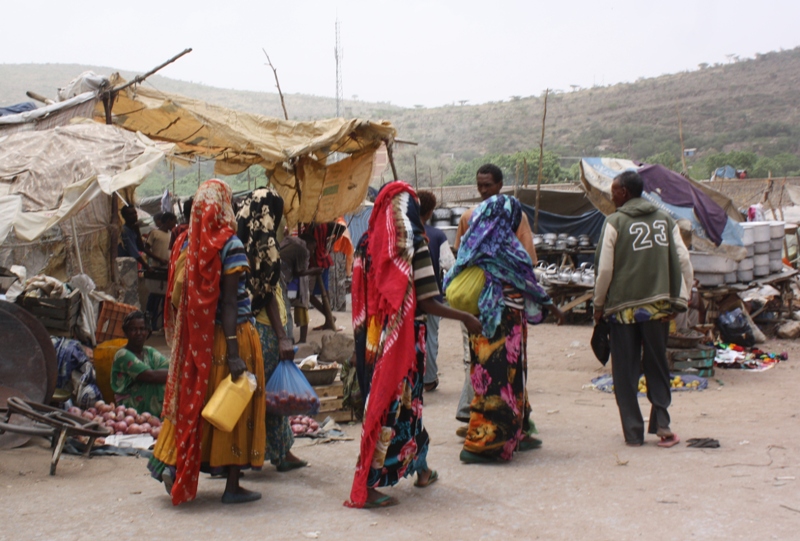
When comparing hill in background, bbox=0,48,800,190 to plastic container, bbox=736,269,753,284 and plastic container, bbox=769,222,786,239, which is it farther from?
plastic container, bbox=736,269,753,284

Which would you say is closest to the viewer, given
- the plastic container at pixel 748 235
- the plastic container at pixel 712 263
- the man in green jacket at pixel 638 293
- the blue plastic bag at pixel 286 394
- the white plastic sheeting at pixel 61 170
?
the blue plastic bag at pixel 286 394

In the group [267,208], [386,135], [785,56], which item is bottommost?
[267,208]

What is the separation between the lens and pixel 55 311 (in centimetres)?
703

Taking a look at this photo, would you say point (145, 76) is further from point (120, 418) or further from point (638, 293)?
point (638, 293)

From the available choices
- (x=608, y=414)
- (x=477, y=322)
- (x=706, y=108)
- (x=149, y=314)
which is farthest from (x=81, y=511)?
(x=706, y=108)

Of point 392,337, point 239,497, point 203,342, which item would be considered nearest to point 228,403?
point 203,342

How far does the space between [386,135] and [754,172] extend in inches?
1070

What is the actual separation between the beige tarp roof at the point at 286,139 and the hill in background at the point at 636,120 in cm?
2804

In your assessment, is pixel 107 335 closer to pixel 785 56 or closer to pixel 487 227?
pixel 487 227

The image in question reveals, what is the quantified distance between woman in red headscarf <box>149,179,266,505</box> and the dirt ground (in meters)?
0.27

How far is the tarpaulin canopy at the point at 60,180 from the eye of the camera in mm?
6773

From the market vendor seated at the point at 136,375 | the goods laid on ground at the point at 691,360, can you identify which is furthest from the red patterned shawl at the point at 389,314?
the goods laid on ground at the point at 691,360

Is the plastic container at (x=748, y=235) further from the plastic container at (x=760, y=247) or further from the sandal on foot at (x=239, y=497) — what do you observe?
the sandal on foot at (x=239, y=497)

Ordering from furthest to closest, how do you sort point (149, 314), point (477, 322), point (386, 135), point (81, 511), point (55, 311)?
1. point (149, 314)
2. point (386, 135)
3. point (55, 311)
4. point (477, 322)
5. point (81, 511)
